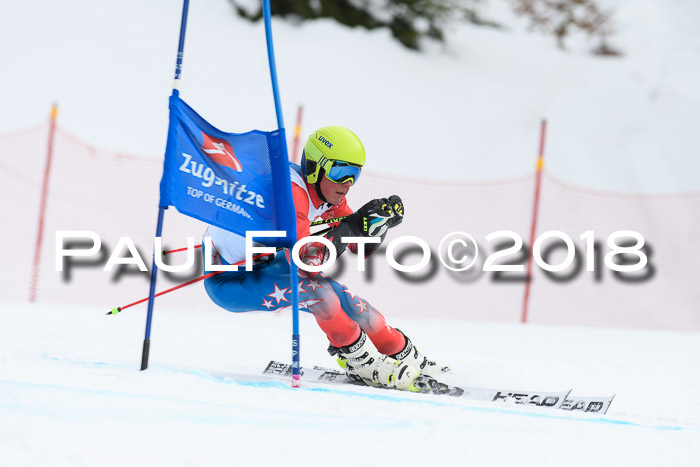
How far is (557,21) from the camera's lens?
21750mm

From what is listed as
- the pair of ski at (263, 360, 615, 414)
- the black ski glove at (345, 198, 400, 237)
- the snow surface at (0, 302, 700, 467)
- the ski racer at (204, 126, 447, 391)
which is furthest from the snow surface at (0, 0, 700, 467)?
the black ski glove at (345, 198, 400, 237)

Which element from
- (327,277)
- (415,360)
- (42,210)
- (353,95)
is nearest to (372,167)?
(353,95)

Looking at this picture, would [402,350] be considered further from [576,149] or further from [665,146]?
[665,146]

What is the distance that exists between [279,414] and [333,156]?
137 centimetres

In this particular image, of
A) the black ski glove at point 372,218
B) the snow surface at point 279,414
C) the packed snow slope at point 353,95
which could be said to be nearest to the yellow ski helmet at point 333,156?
the black ski glove at point 372,218

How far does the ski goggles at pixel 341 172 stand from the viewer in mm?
3621

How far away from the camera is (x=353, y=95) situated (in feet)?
47.2

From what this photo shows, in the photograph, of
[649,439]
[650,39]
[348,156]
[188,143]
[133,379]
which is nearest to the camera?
[649,439]

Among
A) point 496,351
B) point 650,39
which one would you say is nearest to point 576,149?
point 496,351

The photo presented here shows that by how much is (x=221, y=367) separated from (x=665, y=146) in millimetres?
13333

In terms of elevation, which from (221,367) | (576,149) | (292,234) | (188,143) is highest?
(576,149)

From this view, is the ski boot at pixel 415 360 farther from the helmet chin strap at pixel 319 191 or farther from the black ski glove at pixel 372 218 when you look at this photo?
the helmet chin strap at pixel 319 191

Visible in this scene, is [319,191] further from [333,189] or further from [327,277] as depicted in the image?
[327,277]

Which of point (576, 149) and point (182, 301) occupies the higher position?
point (576, 149)
